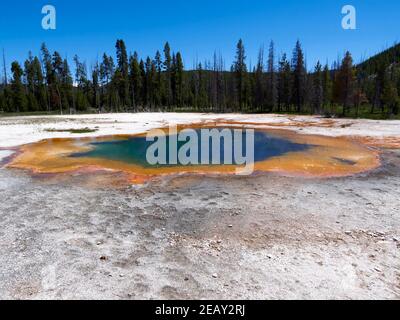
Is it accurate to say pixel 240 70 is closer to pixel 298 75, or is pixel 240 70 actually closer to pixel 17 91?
pixel 298 75

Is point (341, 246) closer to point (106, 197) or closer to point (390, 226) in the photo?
point (390, 226)

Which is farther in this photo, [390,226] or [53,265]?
[390,226]

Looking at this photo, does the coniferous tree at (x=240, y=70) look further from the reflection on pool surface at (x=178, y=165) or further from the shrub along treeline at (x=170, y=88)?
the reflection on pool surface at (x=178, y=165)

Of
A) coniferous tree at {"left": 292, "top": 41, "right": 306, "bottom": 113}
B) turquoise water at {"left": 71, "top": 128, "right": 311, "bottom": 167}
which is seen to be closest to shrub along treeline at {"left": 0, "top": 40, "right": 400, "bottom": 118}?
coniferous tree at {"left": 292, "top": 41, "right": 306, "bottom": 113}

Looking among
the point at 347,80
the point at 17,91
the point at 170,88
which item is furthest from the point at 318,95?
the point at 17,91

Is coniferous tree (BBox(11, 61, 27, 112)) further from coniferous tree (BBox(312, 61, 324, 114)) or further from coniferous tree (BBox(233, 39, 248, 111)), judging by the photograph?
coniferous tree (BBox(312, 61, 324, 114))

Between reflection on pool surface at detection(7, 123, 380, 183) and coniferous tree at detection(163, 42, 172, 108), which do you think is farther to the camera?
coniferous tree at detection(163, 42, 172, 108)
